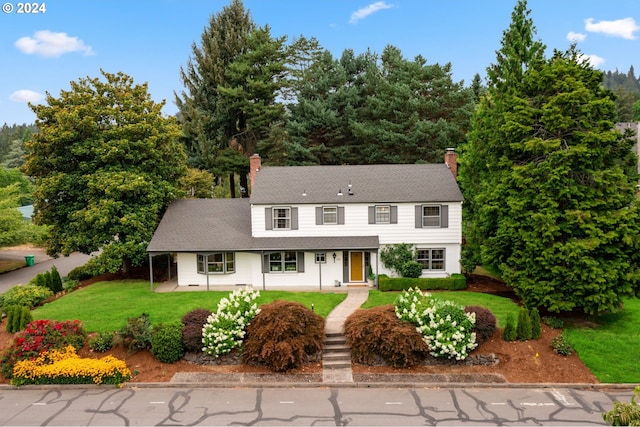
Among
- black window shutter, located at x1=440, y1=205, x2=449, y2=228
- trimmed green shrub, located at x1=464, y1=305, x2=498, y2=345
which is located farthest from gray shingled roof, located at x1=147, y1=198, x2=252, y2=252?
trimmed green shrub, located at x1=464, y1=305, x2=498, y2=345

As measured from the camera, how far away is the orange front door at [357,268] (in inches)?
1000

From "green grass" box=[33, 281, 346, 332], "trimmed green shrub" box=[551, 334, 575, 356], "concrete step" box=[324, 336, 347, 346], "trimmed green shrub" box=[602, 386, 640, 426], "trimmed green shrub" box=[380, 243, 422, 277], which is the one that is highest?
"trimmed green shrub" box=[602, 386, 640, 426]

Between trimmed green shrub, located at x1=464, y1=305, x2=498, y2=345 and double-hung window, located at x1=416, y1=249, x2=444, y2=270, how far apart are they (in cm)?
822

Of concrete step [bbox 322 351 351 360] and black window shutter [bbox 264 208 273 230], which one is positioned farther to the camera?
black window shutter [bbox 264 208 273 230]

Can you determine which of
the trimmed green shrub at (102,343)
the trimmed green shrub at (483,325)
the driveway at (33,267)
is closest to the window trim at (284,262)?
the trimmed green shrub at (102,343)

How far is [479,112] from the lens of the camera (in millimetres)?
25094

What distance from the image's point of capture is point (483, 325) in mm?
17125

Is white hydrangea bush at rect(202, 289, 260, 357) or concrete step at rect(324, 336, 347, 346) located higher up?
white hydrangea bush at rect(202, 289, 260, 357)

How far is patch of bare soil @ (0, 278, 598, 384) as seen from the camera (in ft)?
51.6

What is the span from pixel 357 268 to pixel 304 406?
12135 mm

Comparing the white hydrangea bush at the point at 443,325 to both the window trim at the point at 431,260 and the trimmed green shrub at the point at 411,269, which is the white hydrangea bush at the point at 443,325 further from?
the window trim at the point at 431,260

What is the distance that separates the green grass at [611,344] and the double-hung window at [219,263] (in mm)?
16246

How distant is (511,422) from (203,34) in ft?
138

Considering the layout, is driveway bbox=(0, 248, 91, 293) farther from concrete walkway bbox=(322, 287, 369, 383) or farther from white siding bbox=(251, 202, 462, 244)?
concrete walkway bbox=(322, 287, 369, 383)
